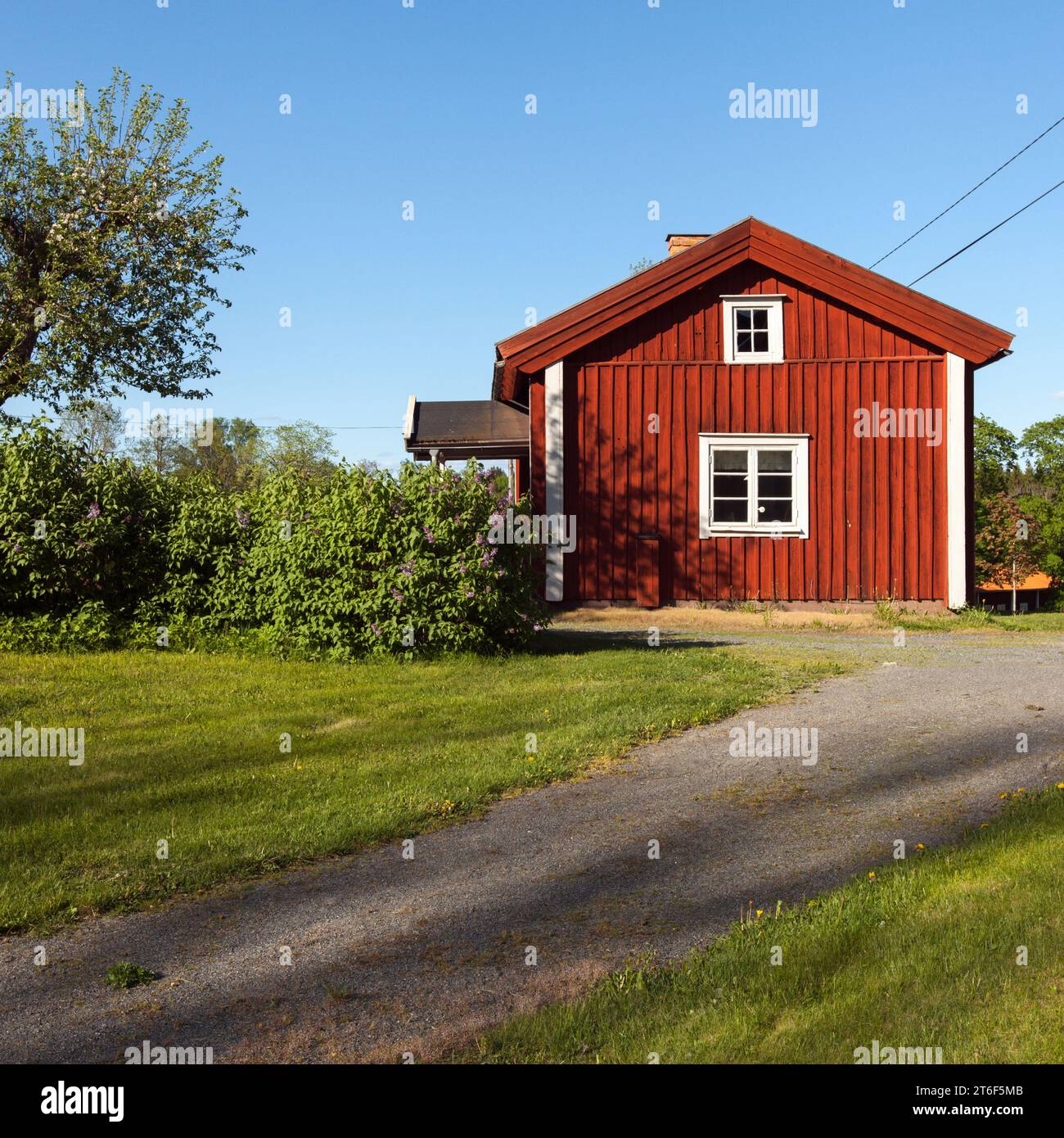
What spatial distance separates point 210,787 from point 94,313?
25.9 m

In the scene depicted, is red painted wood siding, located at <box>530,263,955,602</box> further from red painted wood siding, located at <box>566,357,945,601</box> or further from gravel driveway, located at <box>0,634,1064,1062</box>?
gravel driveway, located at <box>0,634,1064,1062</box>

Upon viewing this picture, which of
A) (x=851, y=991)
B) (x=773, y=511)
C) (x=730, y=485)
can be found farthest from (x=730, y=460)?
(x=851, y=991)

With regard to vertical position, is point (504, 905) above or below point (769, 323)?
below

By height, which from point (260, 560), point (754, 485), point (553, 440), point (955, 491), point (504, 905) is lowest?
point (504, 905)

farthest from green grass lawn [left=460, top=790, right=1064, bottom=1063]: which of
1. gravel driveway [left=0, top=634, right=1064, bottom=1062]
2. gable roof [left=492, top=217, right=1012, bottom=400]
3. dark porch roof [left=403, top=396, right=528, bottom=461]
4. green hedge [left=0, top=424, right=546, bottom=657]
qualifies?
dark porch roof [left=403, top=396, right=528, bottom=461]

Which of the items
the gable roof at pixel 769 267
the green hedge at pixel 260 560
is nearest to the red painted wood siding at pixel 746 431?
the gable roof at pixel 769 267

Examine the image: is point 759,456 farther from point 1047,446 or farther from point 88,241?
point 1047,446

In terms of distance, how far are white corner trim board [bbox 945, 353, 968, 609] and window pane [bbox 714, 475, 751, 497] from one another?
11.0 ft

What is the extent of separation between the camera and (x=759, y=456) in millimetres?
19594

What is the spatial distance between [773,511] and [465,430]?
23.5ft

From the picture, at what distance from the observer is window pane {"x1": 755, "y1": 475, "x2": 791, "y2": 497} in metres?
19.6

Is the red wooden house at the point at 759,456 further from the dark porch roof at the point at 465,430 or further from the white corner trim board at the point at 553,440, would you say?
the dark porch roof at the point at 465,430

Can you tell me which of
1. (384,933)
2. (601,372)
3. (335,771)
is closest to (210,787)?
(335,771)

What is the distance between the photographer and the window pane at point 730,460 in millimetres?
19562
